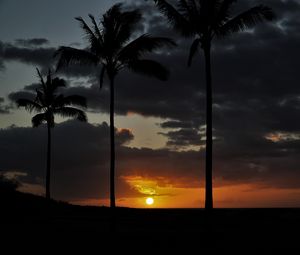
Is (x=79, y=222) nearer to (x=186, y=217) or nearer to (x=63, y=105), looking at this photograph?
(x=186, y=217)

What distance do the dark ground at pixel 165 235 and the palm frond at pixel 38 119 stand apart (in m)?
13.0

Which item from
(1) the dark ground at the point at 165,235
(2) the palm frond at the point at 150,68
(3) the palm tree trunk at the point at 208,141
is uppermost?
(2) the palm frond at the point at 150,68

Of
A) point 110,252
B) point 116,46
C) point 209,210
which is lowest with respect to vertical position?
point 110,252

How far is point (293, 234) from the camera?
69.1 feet

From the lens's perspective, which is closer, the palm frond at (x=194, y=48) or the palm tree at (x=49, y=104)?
the palm frond at (x=194, y=48)

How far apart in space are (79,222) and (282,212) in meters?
13.1

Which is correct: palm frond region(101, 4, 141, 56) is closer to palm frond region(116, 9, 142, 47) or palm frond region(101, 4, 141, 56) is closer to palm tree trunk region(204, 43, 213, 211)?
palm frond region(116, 9, 142, 47)

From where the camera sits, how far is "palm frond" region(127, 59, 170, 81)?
1002 inches

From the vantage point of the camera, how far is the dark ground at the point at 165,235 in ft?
57.7

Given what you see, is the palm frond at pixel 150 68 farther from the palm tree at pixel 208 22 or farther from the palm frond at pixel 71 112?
the palm frond at pixel 71 112

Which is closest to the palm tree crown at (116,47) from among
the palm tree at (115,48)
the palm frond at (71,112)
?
the palm tree at (115,48)

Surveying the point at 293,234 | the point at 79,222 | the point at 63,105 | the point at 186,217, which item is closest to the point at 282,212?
the point at 186,217

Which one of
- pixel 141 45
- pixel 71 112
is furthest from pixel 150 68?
pixel 71 112

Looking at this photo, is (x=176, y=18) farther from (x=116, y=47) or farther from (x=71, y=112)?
(x=71, y=112)
